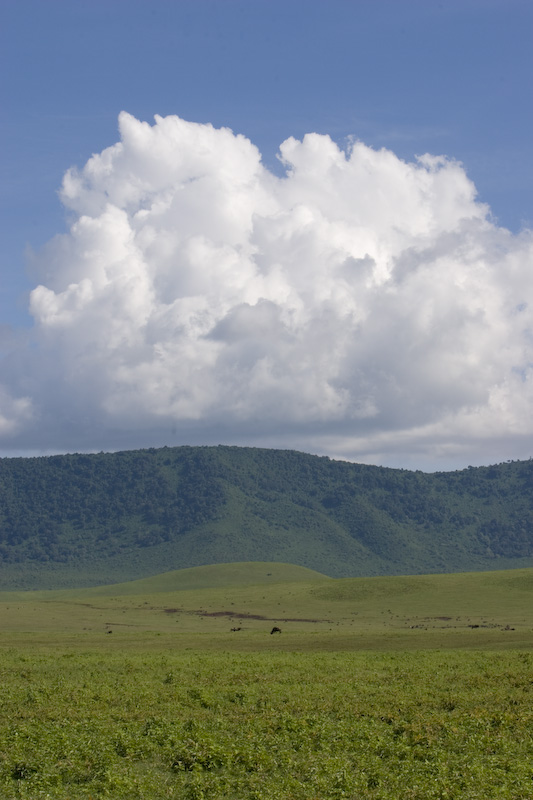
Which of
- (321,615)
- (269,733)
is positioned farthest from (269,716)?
(321,615)

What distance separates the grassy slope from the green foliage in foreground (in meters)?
17.3

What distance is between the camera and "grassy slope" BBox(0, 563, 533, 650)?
57250mm

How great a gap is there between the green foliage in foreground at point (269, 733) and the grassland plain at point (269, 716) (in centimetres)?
6

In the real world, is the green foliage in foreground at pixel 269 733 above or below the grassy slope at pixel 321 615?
above

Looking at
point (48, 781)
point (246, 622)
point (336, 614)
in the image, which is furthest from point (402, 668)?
point (336, 614)

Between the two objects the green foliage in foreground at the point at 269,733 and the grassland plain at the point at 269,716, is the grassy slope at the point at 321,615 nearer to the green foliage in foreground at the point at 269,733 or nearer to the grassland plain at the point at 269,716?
the grassland plain at the point at 269,716

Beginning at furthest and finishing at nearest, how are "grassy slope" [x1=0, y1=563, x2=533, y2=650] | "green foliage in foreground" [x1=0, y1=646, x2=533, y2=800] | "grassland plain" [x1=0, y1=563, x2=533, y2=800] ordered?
"grassy slope" [x1=0, y1=563, x2=533, y2=650], "grassland plain" [x1=0, y1=563, x2=533, y2=800], "green foliage in foreground" [x1=0, y1=646, x2=533, y2=800]

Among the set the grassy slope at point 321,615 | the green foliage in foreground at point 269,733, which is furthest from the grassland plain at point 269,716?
the grassy slope at point 321,615

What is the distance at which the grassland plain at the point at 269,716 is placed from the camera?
2264cm

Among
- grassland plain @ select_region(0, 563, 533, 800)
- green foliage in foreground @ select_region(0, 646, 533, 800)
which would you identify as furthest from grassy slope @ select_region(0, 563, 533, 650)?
green foliage in foreground @ select_region(0, 646, 533, 800)

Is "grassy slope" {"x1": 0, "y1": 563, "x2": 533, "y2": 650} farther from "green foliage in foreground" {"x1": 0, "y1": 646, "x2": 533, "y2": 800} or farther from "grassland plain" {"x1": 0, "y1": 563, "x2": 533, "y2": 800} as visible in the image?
"green foliage in foreground" {"x1": 0, "y1": 646, "x2": 533, "y2": 800}

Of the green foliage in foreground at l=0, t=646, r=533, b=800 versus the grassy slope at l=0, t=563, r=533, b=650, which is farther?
the grassy slope at l=0, t=563, r=533, b=650

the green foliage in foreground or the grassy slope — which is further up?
the green foliage in foreground

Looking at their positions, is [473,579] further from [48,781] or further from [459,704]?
[48,781]
